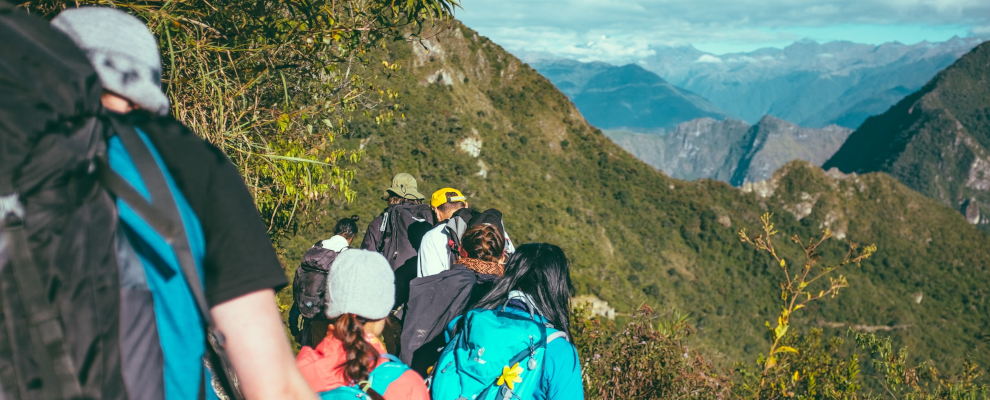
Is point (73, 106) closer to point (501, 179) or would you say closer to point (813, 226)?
point (501, 179)

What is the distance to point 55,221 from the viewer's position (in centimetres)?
86

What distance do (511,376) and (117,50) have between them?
6.11ft

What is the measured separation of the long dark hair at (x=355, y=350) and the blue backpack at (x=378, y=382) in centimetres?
3

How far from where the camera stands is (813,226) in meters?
67.0

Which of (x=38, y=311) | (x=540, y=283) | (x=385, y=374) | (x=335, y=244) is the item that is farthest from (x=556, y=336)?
(x=335, y=244)

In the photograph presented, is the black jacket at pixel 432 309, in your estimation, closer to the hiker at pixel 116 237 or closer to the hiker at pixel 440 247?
the hiker at pixel 440 247

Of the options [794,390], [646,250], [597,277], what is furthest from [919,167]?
[794,390]

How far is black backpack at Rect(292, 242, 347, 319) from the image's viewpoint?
11.4ft

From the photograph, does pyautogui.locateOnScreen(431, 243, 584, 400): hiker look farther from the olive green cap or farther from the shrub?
the olive green cap

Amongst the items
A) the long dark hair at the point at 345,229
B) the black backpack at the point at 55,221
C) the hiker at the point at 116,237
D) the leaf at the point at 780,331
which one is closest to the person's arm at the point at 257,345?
the hiker at the point at 116,237

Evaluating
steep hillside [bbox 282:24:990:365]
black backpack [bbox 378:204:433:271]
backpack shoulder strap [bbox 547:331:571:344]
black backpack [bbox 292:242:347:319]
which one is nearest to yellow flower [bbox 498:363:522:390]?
backpack shoulder strap [bbox 547:331:571:344]

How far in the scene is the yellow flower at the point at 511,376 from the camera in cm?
229

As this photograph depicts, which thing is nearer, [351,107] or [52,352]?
[52,352]

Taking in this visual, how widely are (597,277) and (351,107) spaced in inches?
1253
